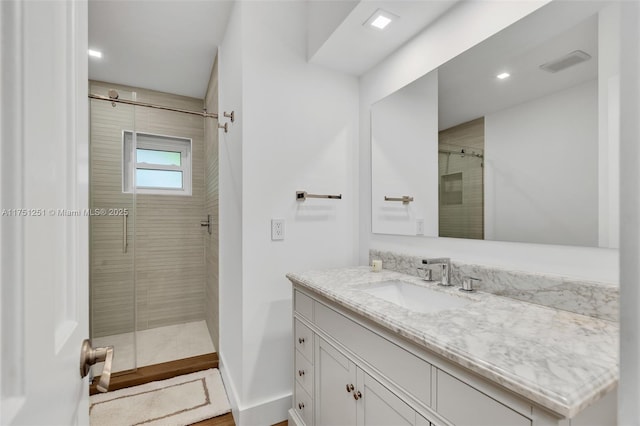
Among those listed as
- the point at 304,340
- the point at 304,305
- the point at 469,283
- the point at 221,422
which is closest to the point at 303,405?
the point at 304,340

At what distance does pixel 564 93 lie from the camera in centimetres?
108

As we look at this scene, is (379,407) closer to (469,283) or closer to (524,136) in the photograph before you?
(469,283)

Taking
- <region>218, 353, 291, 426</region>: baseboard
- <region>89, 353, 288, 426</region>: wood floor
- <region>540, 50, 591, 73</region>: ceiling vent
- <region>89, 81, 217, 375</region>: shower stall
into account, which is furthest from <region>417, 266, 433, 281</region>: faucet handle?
<region>89, 81, 217, 375</region>: shower stall

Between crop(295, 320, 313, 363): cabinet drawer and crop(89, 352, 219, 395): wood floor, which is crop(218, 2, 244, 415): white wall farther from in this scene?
crop(295, 320, 313, 363): cabinet drawer

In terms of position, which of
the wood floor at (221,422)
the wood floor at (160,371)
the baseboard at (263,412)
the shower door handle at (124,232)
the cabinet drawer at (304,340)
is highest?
the shower door handle at (124,232)

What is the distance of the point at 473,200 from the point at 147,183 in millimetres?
3053

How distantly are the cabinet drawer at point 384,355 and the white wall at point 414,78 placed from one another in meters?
0.66

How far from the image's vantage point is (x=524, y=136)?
1.20 m

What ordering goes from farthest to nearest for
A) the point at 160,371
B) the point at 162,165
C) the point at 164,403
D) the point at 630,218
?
the point at 162,165, the point at 160,371, the point at 164,403, the point at 630,218

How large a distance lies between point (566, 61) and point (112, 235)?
3050 millimetres

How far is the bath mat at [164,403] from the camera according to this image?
5.93 ft

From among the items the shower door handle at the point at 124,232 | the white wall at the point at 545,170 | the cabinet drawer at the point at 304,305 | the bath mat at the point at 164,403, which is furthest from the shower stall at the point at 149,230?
the white wall at the point at 545,170

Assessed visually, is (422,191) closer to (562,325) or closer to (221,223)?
(562,325)

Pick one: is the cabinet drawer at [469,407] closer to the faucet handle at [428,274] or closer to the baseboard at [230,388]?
the faucet handle at [428,274]
